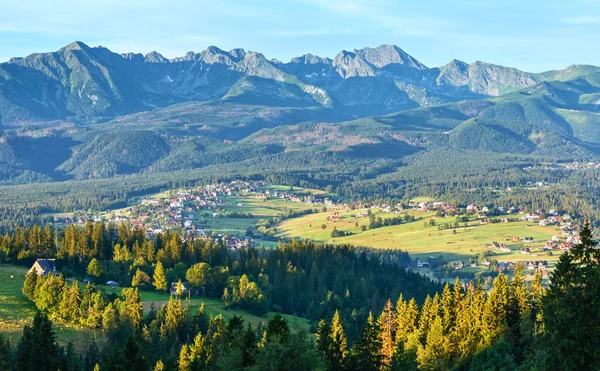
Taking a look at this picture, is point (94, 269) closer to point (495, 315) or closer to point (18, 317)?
point (18, 317)

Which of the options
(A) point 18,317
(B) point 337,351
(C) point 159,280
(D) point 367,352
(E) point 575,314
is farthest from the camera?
(C) point 159,280

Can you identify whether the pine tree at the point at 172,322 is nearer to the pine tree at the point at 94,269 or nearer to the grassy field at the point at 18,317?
the grassy field at the point at 18,317

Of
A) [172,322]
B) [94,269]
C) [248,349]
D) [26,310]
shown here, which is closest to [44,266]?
[94,269]

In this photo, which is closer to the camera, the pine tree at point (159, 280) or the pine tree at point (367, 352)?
the pine tree at point (367, 352)

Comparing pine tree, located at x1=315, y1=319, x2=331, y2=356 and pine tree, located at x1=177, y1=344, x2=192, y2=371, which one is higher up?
pine tree, located at x1=315, y1=319, x2=331, y2=356

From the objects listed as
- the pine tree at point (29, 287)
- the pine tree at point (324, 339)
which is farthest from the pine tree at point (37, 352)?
the pine tree at point (29, 287)

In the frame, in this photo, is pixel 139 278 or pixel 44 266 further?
pixel 139 278

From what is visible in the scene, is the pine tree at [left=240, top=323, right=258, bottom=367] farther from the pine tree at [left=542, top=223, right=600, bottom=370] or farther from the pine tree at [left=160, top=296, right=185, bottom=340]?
the pine tree at [left=160, top=296, right=185, bottom=340]

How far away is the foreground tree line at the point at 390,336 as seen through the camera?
124 feet

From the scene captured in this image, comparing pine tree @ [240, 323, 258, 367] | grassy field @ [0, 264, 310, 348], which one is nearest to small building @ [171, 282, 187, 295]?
grassy field @ [0, 264, 310, 348]

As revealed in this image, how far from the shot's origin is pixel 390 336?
65438 millimetres

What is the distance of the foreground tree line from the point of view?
37.7 metres

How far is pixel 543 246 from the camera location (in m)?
183

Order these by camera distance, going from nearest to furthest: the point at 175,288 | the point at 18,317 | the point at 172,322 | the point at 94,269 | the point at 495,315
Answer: the point at 495,315, the point at 18,317, the point at 172,322, the point at 94,269, the point at 175,288
